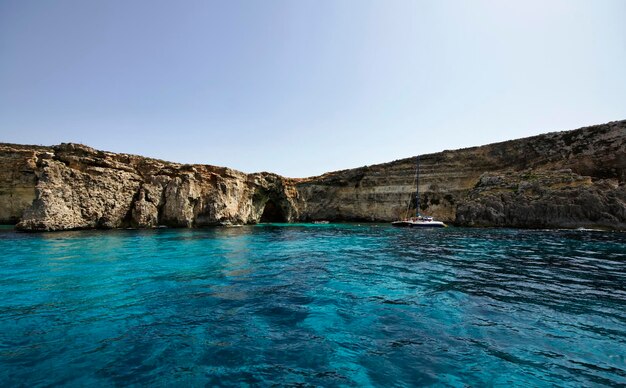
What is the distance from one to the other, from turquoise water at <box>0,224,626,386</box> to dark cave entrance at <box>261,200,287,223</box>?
204 feet

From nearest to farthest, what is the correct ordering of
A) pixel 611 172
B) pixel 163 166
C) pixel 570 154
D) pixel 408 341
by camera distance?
pixel 408 341 → pixel 163 166 → pixel 611 172 → pixel 570 154

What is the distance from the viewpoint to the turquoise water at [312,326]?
16.1 ft

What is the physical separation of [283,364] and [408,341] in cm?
262

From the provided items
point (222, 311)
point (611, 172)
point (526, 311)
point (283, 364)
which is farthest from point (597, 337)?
point (611, 172)

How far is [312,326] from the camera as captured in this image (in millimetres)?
7055

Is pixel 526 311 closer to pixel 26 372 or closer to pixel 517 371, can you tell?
pixel 517 371

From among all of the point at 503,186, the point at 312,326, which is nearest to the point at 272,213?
the point at 503,186

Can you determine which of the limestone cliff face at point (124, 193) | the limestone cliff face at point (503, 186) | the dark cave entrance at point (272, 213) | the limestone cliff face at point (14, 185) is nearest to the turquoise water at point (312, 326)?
the limestone cliff face at point (124, 193)

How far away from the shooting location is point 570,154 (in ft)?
188

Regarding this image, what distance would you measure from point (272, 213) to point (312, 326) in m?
73.5

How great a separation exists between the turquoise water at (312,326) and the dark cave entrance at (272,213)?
204ft

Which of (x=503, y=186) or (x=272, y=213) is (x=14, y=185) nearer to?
(x=272, y=213)

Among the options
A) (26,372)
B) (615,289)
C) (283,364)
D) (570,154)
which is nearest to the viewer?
(26,372)

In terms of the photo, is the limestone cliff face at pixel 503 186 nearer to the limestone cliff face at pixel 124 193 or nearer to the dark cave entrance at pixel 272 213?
the dark cave entrance at pixel 272 213
